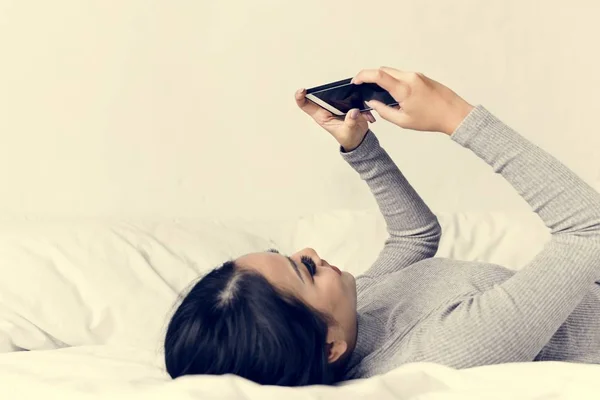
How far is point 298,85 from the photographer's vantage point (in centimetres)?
166

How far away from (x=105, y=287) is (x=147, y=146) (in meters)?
0.51

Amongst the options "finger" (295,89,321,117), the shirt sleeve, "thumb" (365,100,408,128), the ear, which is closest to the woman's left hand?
"finger" (295,89,321,117)

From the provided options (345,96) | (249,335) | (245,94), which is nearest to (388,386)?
(249,335)

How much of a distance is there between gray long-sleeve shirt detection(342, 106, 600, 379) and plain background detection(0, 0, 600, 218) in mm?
737

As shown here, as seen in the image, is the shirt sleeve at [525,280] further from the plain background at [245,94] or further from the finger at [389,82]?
the plain background at [245,94]

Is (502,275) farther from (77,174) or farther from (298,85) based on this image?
(77,174)

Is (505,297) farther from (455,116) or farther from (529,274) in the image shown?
(455,116)

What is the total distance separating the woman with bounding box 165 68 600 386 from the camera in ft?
2.43

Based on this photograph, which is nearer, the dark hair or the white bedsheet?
the white bedsheet

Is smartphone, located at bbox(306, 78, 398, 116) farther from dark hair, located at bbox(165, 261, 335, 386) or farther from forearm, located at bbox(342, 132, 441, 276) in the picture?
dark hair, located at bbox(165, 261, 335, 386)

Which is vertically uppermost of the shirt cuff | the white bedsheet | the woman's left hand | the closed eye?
the woman's left hand

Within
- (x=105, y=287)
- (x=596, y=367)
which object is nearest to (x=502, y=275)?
(x=596, y=367)

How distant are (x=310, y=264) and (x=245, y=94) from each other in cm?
84

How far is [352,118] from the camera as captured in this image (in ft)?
3.39
